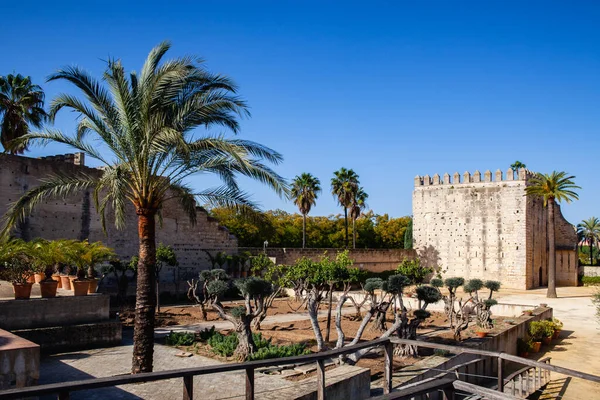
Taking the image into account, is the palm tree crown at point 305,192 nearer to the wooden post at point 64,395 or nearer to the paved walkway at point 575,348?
the paved walkway at point 575,348

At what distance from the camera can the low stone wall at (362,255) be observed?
1085 inches

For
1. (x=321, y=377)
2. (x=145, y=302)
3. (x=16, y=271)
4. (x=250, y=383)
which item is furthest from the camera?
(x=16, y=271)

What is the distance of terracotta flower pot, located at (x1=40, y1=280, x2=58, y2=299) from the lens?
33.7 feet

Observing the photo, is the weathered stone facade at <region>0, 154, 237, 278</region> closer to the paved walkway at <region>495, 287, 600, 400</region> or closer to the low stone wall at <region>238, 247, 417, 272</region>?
the low stone wall at <region>238, 247, 417, 272</region>

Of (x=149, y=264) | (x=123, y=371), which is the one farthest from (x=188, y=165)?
(x=123, y=371)

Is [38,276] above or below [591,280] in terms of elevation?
above

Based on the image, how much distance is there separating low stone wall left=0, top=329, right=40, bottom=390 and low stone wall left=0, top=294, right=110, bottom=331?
389 cm

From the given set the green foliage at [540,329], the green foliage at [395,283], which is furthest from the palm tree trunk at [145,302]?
the green foliage at [540,329]

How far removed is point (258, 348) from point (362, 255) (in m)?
24.9

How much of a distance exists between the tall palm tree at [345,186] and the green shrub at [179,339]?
1092 inches

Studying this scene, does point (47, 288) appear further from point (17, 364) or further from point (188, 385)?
point (188, 385)

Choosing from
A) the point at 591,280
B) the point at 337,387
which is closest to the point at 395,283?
the point at 337,387

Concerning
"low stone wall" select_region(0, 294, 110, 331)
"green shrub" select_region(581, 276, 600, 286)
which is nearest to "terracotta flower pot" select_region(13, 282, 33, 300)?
"low stone wall" select_region(0, 294, 110, 331)

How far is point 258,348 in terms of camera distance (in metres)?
10.5
